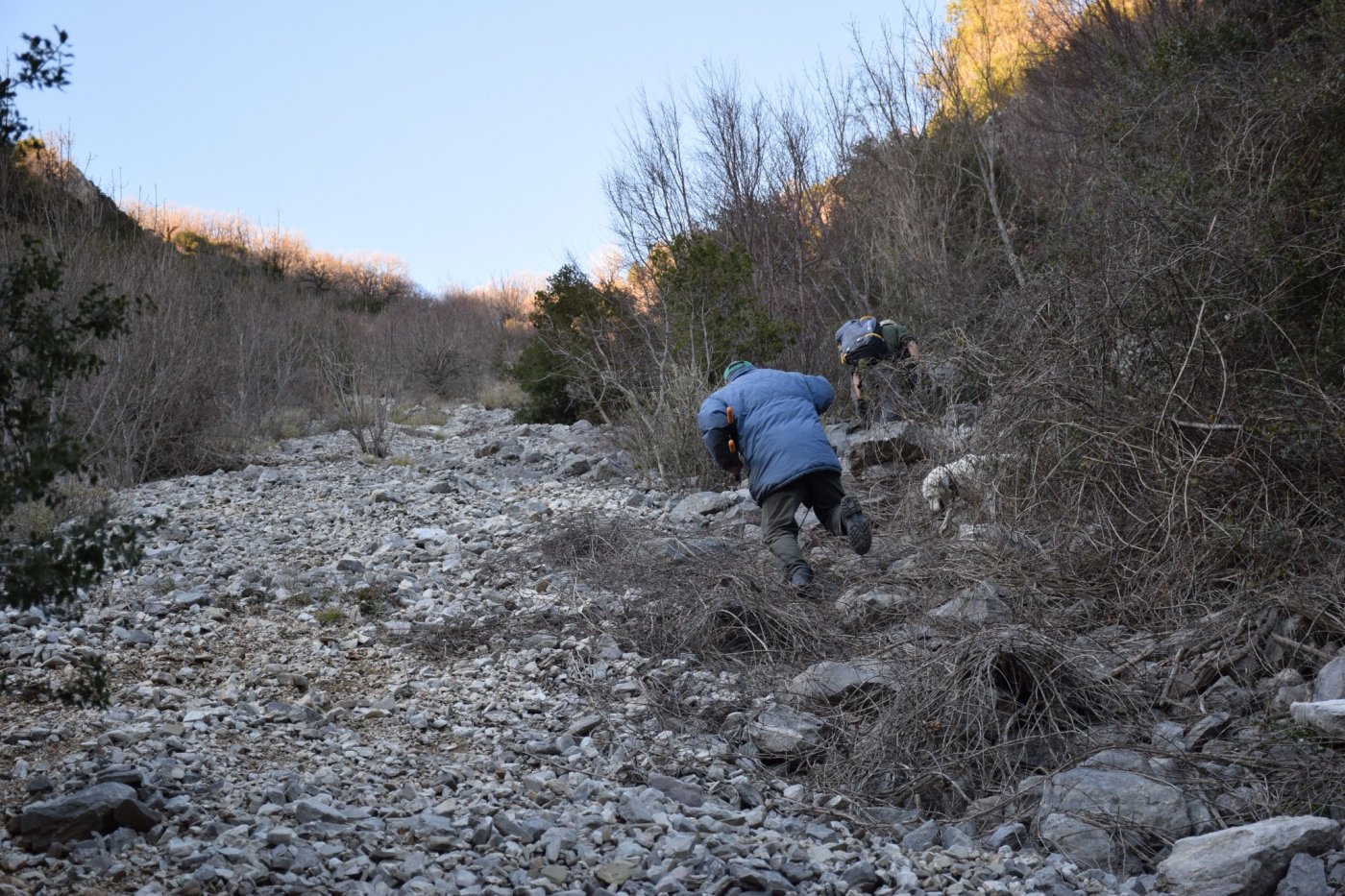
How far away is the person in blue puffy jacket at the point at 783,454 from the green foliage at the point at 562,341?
5.46 meters

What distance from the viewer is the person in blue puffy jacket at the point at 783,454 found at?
582 centimetres

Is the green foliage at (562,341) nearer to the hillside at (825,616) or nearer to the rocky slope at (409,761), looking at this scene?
the hillside at (825,616)

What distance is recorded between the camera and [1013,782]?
11.2ft

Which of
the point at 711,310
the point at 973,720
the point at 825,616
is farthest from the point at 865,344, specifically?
the point at 973,720

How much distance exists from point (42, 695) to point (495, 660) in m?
1.82

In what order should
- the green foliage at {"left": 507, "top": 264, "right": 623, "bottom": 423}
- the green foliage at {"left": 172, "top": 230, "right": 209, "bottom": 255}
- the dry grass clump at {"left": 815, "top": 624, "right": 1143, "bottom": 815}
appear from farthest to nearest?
the green foliage at {"left": 172, "top": 230, "right": 209, "bottom": 255}, the green foliage at {"left": 507, "top": 264, "right": 623, "bottom": 423}, the dry grass clump at {"left": 815, "top": 624, "right": 1143, "bottom": 815}

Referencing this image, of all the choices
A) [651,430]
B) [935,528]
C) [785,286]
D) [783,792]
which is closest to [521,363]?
[785,286]

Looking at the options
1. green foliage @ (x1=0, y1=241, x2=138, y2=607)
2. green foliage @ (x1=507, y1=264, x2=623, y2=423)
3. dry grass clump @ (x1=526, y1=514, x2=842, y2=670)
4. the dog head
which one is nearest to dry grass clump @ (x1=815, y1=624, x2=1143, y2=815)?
dry grass clump @ (x1=526, y1=514, x2=842, y2=670)

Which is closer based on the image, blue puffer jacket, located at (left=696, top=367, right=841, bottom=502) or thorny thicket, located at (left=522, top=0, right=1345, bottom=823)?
thorny thicket, located at (left=522, top=0, right=1345, bottom=823)

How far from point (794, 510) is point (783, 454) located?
323mm

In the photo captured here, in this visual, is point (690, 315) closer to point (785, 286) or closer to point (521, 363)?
point (785, 286)

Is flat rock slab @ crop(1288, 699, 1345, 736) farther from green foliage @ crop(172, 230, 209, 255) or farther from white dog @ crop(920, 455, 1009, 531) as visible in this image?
green foliage @ crop(172, 230, 209, 255)

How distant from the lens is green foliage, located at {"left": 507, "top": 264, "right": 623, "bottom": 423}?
43.9 feet

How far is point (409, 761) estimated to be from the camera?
3652 mm
